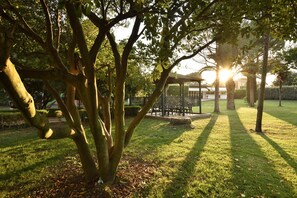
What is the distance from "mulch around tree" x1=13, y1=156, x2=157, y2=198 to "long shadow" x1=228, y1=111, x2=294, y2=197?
194 cm

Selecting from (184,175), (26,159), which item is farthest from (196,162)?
(26,159)

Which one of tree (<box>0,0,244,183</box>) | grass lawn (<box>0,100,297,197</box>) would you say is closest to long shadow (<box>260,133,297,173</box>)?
grass lawn (<box>0,100,297,197</box>)

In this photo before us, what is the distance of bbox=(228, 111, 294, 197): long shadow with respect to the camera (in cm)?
411

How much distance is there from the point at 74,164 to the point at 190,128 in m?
6.78

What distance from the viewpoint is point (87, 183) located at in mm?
4273

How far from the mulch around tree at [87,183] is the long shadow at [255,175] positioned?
1.94 metres

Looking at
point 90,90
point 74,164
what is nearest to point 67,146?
point 74,164

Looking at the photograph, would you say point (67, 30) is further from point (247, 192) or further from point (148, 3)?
point (247, 192)

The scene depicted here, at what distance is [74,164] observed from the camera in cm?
563

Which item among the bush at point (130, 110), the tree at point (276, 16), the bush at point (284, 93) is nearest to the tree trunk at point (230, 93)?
the bush at point (130, 110)

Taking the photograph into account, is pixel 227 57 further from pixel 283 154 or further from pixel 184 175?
pixel 184 175

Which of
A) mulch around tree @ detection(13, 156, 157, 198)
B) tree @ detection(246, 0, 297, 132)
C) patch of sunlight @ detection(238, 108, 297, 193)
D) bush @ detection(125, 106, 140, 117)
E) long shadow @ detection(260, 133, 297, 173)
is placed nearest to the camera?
tree @ detection(246, 0, 297, 132)

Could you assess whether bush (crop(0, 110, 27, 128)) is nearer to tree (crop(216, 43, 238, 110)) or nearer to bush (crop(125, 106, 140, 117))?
bush (crop(125, 106, 140, 117))

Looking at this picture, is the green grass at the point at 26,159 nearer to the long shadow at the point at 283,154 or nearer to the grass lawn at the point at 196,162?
the grass lawn at the point at 196,162
